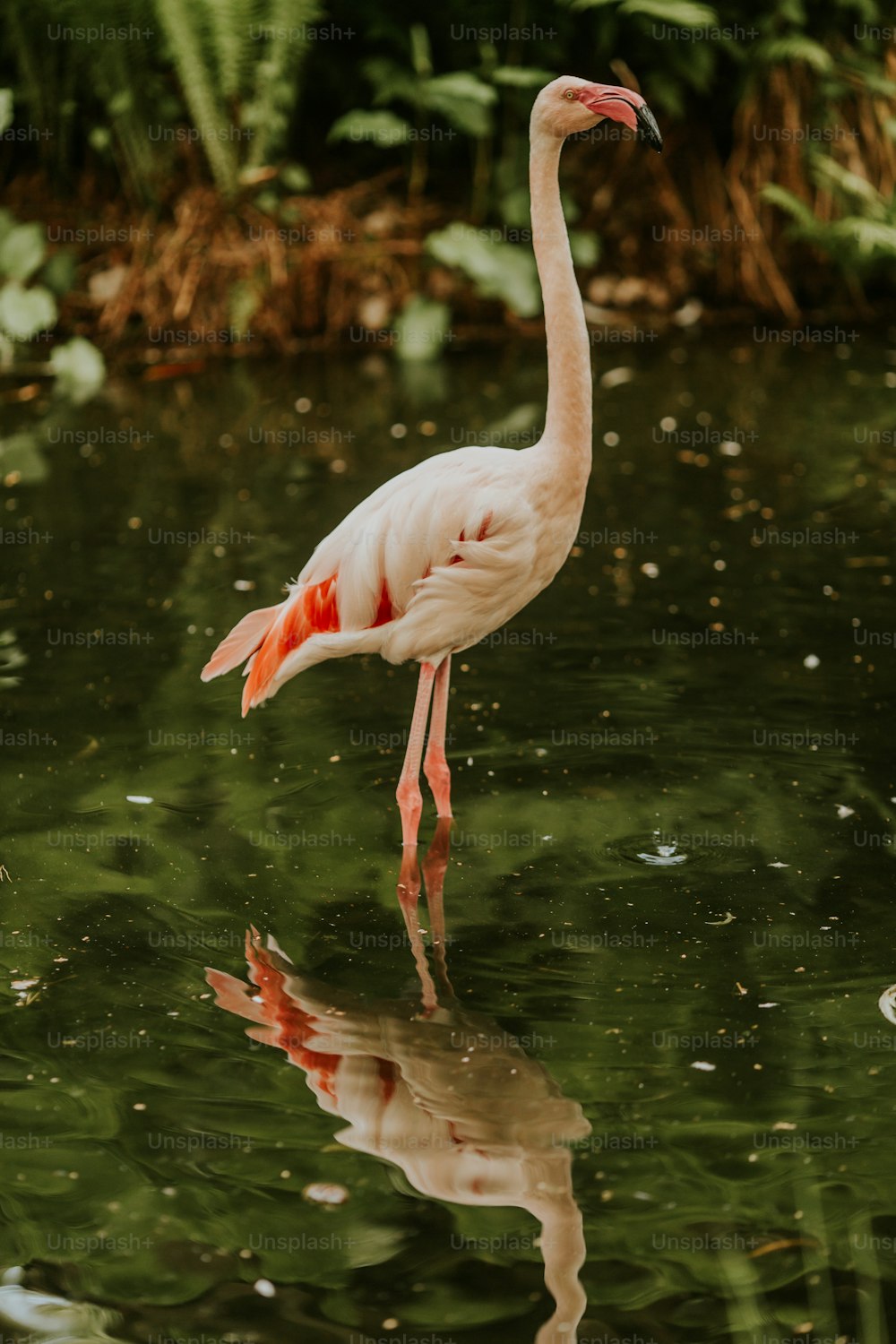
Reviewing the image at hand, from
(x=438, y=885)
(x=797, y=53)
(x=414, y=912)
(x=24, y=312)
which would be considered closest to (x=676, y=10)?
(x=797, y=53)

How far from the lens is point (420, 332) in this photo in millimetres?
11250

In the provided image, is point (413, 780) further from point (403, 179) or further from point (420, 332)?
point (403, 179)

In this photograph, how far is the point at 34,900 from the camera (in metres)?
4.54

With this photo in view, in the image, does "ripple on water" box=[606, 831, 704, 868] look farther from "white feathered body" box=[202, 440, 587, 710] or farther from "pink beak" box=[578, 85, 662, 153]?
"pink beak" box=[578, 85, 662, 153]

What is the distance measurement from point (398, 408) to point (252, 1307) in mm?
7456

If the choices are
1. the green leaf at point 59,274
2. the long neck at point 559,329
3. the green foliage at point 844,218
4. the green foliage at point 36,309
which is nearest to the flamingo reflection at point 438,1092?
the long neck at point 559,329

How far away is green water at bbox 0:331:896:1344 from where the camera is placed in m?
3.12

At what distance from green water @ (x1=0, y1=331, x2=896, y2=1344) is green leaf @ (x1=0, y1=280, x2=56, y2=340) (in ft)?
7.71

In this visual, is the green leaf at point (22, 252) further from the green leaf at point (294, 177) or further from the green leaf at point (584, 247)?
the green leaf at point (584, 247)

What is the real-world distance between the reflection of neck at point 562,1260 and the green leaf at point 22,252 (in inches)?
344

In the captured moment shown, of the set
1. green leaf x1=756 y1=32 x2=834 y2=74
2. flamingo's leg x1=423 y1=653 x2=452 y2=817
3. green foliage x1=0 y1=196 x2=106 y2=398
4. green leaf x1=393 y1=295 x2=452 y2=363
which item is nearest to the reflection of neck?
flamingo's leg x1=423 y1=653 x2=452 y2=817

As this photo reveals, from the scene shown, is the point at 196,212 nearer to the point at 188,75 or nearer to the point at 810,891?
the point at 188,75

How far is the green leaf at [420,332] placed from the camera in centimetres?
1122

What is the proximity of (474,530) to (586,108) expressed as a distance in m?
1.15
